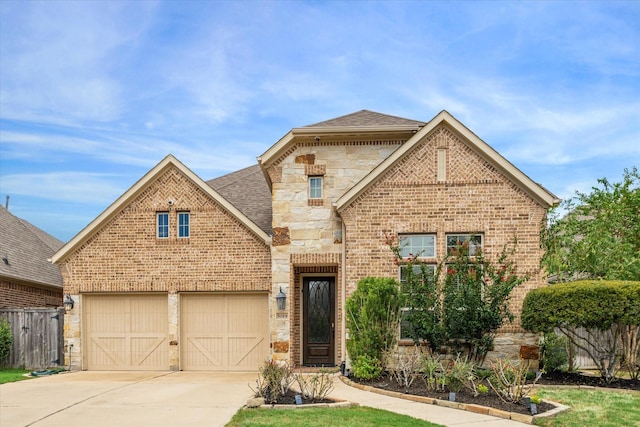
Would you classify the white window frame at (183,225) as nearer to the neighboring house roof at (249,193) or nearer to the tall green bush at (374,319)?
the neighboring house roof at (249,193)

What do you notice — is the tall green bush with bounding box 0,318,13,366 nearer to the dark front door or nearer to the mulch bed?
the dark front door

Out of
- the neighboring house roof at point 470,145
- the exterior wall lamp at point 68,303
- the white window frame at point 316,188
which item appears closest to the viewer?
the neighboring house roof at point 470,145

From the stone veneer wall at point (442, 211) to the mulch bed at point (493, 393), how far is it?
5.38 feet

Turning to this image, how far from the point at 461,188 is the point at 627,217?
281 inches

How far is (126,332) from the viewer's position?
17234 mm

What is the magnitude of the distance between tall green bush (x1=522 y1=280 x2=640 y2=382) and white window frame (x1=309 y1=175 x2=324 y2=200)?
5.72m

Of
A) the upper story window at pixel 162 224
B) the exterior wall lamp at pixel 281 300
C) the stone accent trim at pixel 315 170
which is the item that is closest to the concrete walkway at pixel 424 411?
the exterior wall lamp at pixel 281 300

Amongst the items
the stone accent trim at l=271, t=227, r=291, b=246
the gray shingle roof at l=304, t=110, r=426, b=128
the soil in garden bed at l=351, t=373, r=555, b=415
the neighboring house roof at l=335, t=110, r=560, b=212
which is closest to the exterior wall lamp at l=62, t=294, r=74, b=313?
the stone accent trim at l=271, t=227, r=291, b=246

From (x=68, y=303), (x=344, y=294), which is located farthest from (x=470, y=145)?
(x=68, y=303)

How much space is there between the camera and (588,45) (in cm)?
1429

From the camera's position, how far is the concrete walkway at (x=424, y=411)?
9.03 metres

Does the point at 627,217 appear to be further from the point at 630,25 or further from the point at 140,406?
the point at 140,406

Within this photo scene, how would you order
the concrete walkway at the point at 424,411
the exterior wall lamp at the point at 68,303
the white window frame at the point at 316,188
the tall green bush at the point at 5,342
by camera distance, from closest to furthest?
1. the concrete walkway at the point at 424,411
2. the white window frame at the point at 316,188
3. the exterior wall lamp at the point at 68,303
4. the tall green bush at the point at 5,342

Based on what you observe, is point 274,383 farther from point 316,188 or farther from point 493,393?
point 316,188
